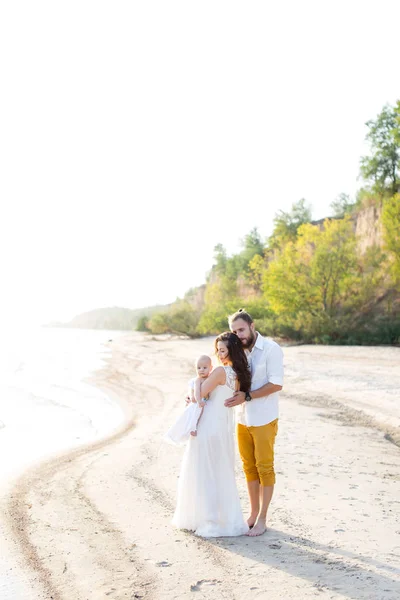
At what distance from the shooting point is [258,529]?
252 inches

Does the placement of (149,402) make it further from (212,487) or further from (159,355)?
(159,355)

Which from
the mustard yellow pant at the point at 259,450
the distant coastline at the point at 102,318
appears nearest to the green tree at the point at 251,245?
the mustard yellow pant at the point at 259,450

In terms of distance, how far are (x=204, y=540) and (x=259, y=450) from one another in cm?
106

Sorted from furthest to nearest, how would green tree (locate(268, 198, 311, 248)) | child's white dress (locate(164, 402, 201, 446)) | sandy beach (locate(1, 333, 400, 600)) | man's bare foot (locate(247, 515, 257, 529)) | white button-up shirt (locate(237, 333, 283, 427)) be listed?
green tree (locate(268, 198, 311, 248)), man's bare foot (locate(247, 515, 257, 529)), child's white dress (locate(164, 402, 201, 446)), white button-up shirt (locate(237, 333, 283, 427)), sandy beach (locate(1, 333, 400, 600))

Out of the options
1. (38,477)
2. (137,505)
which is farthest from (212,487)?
(38,477)

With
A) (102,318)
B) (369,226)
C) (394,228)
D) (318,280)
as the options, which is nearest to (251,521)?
(394,228)

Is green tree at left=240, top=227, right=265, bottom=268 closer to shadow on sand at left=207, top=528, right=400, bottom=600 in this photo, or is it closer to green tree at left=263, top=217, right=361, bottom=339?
green tree at left=263, top=217, right=361, bottom=339

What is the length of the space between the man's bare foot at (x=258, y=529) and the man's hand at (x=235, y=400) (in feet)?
4.20

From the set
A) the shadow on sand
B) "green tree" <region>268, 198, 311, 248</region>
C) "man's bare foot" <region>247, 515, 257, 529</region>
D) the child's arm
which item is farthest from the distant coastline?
the shadow on sand

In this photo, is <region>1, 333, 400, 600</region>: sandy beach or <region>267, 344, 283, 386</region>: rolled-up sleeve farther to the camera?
<region>267, 344, 283, 386</region>: rolled-up sleeve

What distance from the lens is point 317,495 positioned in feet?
25.7

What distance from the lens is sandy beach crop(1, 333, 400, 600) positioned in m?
5.21

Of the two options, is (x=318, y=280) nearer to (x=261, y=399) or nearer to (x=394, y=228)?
(x=394, y=228)

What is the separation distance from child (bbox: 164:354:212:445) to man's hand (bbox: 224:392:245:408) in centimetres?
29
